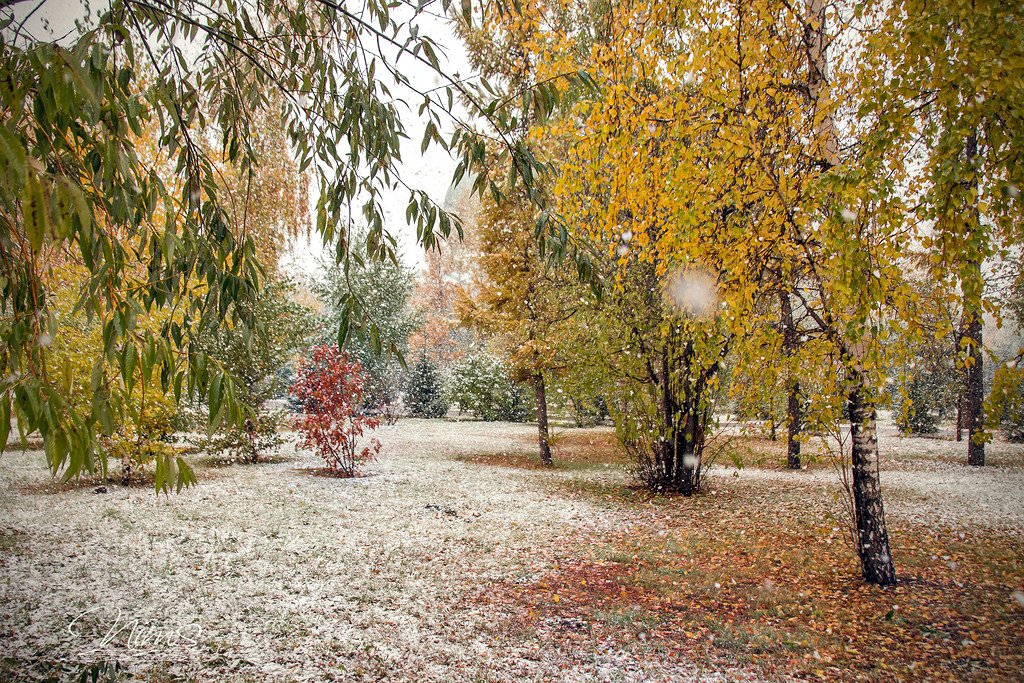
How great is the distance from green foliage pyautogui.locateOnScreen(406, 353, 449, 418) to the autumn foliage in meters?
11.1

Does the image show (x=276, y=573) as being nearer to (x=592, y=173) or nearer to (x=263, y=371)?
(x=592, y=173)

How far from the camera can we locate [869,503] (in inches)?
143

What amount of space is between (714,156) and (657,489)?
188 inches

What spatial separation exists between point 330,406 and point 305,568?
424 centimetres

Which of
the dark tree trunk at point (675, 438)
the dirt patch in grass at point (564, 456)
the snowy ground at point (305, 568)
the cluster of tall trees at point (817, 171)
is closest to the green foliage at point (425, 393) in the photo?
the dirt patch in grass at point (564, 456)

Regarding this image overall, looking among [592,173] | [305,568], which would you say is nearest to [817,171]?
[592,173]

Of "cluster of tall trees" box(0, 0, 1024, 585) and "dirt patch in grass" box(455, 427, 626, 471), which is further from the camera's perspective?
"dirt patch in grass" box(455, 427, 626, 471)

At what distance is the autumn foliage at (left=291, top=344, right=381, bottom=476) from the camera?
317 inches

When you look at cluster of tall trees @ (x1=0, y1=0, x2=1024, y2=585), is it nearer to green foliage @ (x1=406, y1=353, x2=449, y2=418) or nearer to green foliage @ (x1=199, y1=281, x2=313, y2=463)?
green foliage @ (x1=199, y1=281, x2=313, y2=463)

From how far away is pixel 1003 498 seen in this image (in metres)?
6.48

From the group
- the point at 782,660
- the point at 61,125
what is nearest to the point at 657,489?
the point at 782,660

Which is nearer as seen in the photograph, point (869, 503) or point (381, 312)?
point (869, 503)

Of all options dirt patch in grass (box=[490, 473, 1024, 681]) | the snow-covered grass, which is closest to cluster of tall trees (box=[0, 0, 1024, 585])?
dirt patch in grass (box=[490, 473, 1024, 681])

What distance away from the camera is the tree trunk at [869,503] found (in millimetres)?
3596
